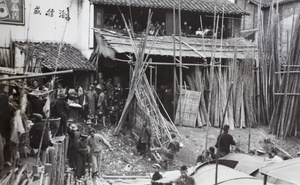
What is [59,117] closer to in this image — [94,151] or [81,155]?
[81,155]

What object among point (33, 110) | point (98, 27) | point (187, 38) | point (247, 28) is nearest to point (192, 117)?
point (187, 38)

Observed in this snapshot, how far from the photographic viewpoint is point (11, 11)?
20.1 feet

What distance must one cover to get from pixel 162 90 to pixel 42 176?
7666mm

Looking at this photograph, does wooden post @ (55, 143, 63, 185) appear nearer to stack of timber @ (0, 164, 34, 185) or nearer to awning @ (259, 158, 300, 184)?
stack of timber @ (0, 164, 34, 185)

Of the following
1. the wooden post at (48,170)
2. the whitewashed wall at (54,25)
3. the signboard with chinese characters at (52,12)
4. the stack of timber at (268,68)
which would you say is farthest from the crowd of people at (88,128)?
the stack of timber at (268,68)

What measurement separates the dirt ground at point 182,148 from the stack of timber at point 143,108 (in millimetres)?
382

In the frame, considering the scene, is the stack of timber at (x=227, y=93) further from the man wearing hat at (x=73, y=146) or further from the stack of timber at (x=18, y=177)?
the stack of timber at (x=18, y=177)

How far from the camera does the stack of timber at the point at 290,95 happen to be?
12273mm

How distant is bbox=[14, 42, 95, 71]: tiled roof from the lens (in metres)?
11.2

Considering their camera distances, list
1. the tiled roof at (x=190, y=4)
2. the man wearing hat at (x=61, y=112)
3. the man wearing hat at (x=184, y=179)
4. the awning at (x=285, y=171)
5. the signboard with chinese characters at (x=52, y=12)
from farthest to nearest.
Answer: the tiled roof at (x=190, y=4) → the man wearing hat at (x=61, y=112) → the signboard with chinese characters at (x=52, y=12) → the man wearing hat at (x=184, y=179) → the awning at (x=285, y=171)

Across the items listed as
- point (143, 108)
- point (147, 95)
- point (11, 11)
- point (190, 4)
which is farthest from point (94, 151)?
point (190, 4)

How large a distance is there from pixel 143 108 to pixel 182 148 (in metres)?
1.64

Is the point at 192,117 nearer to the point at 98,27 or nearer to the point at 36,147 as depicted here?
the point at 98,27

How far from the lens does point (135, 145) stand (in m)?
11.0
